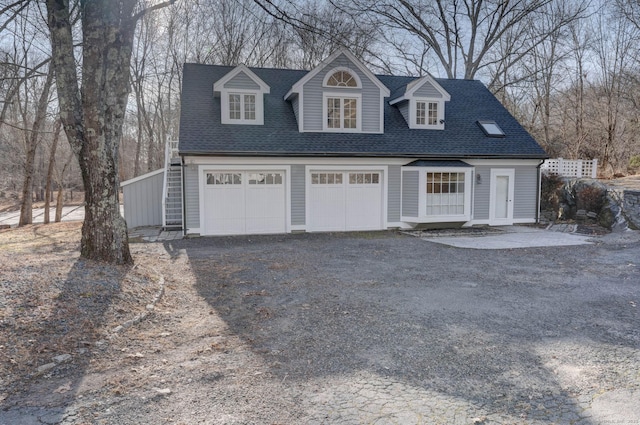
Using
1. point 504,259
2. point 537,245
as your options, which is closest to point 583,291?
point 504,259

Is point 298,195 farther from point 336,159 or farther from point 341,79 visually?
point 341,79

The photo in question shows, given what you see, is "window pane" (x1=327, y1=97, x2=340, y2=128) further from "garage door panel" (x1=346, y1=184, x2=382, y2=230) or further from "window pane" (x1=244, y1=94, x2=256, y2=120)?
"window pane" (x1=244, y1=94, x2=256, y2=120)

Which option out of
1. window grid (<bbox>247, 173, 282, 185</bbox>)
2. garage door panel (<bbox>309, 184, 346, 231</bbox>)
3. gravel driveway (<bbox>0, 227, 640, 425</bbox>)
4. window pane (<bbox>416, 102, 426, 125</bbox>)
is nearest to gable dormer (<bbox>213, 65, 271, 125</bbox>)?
window grid (<bbox>247, 173, 282, 185</bbox>)

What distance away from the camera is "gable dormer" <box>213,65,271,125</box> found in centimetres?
1306

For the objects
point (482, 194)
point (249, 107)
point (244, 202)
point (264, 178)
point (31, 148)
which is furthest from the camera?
point (31, 148)

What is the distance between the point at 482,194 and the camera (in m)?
14.6

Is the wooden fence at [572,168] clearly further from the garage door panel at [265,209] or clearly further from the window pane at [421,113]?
the garage door panel at [265,209]

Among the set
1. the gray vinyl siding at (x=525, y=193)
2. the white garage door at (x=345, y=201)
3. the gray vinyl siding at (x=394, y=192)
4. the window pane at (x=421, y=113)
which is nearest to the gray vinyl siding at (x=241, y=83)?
the white garage door at (x=345, y=201)

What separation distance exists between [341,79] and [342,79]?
0.11ft

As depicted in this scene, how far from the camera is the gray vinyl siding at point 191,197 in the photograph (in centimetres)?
1230

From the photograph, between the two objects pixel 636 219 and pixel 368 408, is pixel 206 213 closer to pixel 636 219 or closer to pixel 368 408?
pixel 368 408

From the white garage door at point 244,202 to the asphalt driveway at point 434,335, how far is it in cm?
356

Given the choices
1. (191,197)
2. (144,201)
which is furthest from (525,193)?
(144,201)

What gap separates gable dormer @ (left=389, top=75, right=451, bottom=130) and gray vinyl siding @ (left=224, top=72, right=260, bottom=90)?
5181 mm
